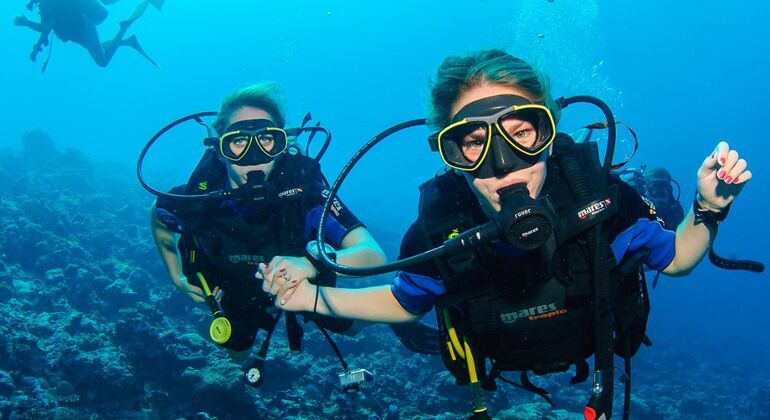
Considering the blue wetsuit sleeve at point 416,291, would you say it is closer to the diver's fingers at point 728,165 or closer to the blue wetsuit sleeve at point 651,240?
the blue wetsuit sleeve at point 651,240

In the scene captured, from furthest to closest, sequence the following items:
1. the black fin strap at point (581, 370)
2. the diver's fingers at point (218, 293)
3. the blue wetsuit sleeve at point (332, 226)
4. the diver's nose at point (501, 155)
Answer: the diver's fingers at point (218, 293), the blue wetsuit sleeve at point (332, 226), the black fin strap at point (581, 370), the diver's nose at point (501, 155)

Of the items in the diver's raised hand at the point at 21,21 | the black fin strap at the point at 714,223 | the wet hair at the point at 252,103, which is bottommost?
the black fin strap at the point at 714,223

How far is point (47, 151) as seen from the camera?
1291 inches

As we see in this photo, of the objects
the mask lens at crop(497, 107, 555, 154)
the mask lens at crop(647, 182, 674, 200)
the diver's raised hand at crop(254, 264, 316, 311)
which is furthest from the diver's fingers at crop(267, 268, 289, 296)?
the mask lens at crop(647, 182, 674, 200)

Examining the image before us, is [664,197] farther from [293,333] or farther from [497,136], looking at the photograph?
[497,136]

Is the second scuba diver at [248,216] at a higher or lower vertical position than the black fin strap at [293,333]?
higher

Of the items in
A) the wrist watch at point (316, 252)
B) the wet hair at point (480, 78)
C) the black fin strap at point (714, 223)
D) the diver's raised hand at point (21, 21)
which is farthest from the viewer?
the diver's raised hand at point (21, 21)

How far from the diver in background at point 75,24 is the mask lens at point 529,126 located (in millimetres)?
13687

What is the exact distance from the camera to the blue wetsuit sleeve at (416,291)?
9.21 ft

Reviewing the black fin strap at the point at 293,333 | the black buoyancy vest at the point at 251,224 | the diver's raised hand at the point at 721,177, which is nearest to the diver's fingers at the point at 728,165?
the diver's raised hand at the point at 721,177

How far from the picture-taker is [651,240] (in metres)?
2.53

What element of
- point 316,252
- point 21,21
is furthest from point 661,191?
point 21,21

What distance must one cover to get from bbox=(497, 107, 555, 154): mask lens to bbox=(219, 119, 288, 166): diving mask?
2428 millimetres

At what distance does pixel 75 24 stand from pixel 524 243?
15.7 m
